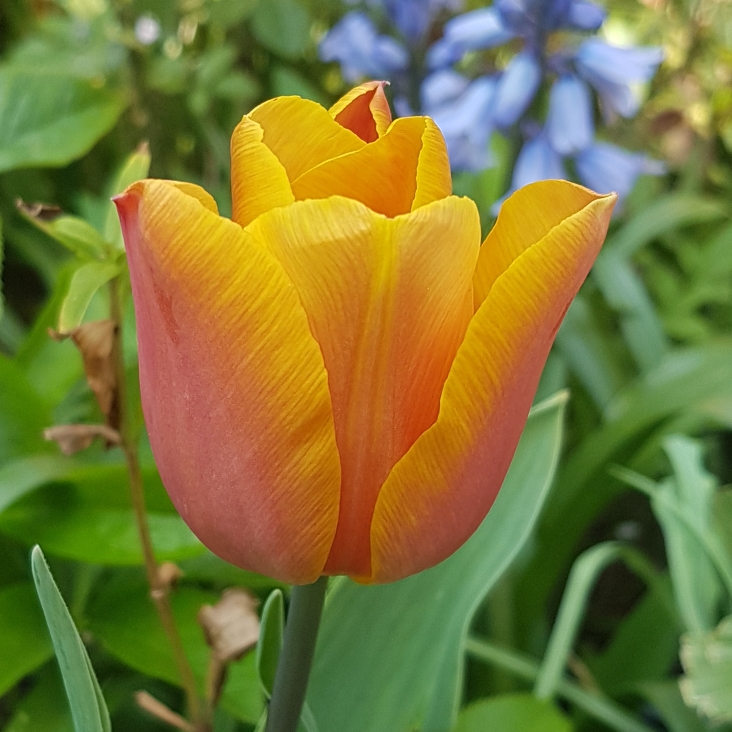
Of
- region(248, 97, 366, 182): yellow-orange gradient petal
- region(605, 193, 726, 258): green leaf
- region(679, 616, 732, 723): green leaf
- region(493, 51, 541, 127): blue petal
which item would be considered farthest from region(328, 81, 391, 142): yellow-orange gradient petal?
region(605, 193, 726, 258): green leaf

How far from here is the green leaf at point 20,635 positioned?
356mm

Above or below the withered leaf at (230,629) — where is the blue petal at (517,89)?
above

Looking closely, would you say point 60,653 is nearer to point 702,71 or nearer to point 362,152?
point 362,152

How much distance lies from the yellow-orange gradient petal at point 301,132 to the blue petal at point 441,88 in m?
0.60

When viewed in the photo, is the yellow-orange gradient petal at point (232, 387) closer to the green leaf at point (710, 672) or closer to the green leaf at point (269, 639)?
the green leaf at point (269, 639)

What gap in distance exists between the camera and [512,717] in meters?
0.42

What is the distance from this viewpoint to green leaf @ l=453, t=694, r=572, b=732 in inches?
16.2

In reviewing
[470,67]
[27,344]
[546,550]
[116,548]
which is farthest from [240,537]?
[470,67]

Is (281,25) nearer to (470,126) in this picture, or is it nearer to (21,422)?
(470,126)

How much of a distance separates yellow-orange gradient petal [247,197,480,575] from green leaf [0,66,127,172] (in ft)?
1.37

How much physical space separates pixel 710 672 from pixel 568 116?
51 centimetres

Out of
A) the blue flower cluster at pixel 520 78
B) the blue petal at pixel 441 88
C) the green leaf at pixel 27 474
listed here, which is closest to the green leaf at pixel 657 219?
the blue flower cluster at pixel 520 78

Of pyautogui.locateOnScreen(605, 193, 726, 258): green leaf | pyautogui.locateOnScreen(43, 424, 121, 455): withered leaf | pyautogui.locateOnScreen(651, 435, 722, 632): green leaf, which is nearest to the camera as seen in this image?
pyautogui.locateOnScreen(43, 424, 121, 455): withered leaf

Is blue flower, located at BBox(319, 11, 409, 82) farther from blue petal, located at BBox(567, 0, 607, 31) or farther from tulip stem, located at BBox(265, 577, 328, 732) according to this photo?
tulip stem, located at BBox(265, 577, 328, 732)
